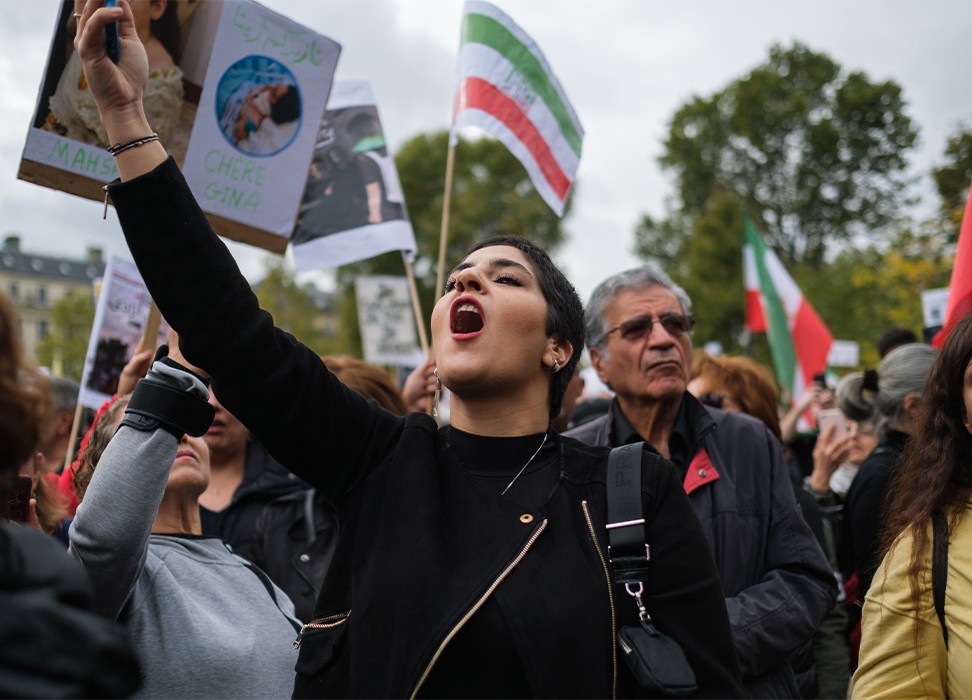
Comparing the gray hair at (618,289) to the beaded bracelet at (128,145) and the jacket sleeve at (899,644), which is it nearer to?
the jacket sleeve at (899,644)

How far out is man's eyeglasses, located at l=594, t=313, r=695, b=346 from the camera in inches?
148

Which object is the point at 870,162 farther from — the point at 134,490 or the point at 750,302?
the point at 134,490

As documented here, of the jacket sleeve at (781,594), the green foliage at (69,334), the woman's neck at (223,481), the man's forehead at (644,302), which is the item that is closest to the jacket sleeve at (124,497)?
the jacket sleeve at (781,594)

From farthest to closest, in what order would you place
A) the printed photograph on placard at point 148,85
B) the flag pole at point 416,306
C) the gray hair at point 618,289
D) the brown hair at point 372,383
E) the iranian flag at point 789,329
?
the iranian flag at point 789,329, the flag pole at point 416,306, the brown hair at point 372,383, the gray hair at point 618,289, the printed photograph on placard at point 148,85

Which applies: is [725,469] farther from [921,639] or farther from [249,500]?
[249,500]

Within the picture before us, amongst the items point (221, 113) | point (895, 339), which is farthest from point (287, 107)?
point (895, 339)

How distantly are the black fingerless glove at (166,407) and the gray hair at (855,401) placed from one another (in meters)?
3.91

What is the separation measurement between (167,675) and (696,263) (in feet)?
108

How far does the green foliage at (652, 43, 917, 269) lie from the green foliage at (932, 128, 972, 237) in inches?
654

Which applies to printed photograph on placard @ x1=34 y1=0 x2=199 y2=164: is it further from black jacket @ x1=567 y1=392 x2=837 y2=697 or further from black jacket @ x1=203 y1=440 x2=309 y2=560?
black jacket @ x1=567 y1=392 x2=837 y2=697

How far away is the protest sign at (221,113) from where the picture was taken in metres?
3.39

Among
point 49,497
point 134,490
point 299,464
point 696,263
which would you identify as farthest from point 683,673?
point 696,263

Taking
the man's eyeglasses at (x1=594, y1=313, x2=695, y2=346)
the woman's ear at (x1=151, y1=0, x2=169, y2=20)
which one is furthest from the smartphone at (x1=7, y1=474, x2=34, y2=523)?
the man's eyeglasses at (x1=594, y1=313, x2=695, y2=346)

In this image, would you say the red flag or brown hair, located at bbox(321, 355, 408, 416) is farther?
brown hair, located at bbox(321, 355, 408, 416)
